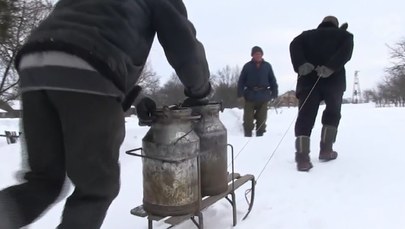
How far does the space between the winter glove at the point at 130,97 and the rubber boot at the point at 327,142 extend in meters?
3.09

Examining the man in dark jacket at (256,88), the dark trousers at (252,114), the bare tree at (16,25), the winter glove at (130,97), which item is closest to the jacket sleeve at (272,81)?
the man in dark jacket at (256,88)

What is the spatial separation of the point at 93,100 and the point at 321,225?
77.6 inches

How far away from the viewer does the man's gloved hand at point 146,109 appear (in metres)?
2.43

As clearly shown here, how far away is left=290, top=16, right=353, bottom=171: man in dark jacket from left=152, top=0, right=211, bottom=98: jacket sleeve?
8.56ft

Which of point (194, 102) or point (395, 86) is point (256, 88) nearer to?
point (194, 102)

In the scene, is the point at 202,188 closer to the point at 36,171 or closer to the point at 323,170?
the point at 36,171

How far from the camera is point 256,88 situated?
830 cm

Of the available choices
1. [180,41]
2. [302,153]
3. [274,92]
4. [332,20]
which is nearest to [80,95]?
[180,41]

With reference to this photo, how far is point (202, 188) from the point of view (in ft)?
9.16

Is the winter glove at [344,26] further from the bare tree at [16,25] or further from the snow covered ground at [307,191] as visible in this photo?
the bare tree at [16,25]

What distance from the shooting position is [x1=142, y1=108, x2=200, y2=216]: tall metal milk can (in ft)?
7.86

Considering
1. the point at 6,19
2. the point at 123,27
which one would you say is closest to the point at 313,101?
the point at 123,27

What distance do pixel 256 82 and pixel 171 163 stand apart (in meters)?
6.08

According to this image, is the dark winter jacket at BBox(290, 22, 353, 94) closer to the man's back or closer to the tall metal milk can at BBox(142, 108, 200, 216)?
the man's back
